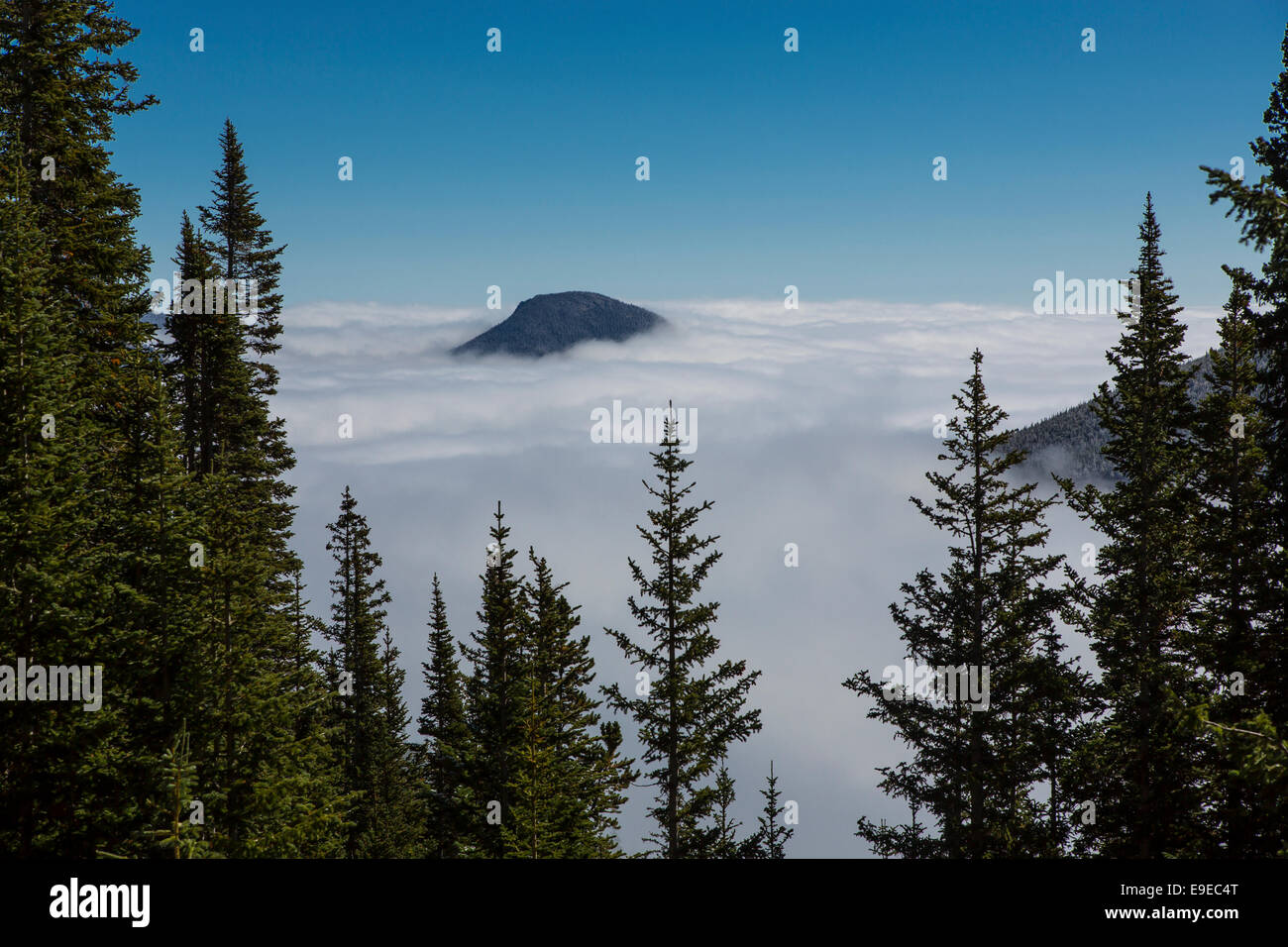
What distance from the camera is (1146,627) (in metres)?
22.5

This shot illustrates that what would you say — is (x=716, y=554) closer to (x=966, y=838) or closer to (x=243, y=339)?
(x=966, y=838)

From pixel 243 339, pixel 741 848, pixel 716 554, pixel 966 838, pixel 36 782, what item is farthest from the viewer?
pixel 243 339

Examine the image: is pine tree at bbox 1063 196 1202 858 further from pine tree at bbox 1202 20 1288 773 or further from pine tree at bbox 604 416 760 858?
pine tree at bbox 604 416 760 858

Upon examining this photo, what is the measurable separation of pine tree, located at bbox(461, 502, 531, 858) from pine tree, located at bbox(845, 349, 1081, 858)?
12.7m

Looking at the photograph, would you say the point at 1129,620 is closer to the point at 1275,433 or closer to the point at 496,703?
the point at 1275,433

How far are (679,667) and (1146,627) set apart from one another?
1406 centimetres

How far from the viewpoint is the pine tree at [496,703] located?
26.0 m

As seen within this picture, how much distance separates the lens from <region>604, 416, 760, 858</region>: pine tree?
1017 inches

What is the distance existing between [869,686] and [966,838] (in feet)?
17.5

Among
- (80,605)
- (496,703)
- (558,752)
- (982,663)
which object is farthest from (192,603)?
(982,663)

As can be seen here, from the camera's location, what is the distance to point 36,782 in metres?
15.4

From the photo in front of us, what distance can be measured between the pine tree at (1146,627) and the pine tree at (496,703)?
1771 centimetres

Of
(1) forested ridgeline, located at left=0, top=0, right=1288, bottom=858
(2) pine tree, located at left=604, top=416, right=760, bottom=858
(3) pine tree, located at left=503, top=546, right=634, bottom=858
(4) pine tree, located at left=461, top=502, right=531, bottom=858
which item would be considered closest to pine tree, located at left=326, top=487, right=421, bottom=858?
(1) forested ridgeline, located at left=0, top=0, right=1288, bottom=858
